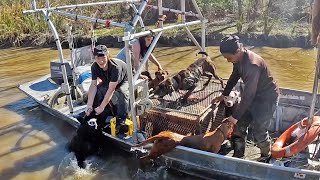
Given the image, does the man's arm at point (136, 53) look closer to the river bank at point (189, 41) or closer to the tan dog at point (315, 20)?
the tan dog at point (315, 20)

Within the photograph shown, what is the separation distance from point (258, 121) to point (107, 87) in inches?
101

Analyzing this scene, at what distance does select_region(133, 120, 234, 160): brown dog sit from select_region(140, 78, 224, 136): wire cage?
0.28 m

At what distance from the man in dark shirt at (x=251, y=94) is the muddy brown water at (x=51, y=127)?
1.16 metres

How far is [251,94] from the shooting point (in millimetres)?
4715

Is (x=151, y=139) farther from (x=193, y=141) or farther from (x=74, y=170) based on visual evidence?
(x=74, y=170)

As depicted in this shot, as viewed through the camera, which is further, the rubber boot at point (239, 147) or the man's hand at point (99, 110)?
the man's hand at point (99, 110)

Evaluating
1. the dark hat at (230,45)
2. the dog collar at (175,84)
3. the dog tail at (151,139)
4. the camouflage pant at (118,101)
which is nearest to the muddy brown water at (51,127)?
the dog tail at (151,139)

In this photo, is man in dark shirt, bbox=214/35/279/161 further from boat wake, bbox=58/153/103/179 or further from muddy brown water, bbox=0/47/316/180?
boat wake, bbox=58/153/103/179

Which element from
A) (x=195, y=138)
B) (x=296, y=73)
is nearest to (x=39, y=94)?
(x=195, y=138)

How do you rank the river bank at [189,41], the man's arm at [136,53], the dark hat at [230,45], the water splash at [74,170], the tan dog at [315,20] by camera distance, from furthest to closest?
the river bank at [189,41], the man's arm at [136,53], the water splash at [74,170], the dark hat at [230,45], the tan dog at [315,20]

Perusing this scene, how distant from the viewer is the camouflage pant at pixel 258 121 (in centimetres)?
497

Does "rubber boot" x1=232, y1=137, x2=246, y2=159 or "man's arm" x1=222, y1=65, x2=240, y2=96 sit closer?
"man's arm" x1=222, y1=65, x2=240, y2=96

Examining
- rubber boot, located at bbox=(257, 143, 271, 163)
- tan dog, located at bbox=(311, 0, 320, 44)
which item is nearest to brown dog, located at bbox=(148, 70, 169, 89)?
rubber boot, located at bbox=(257, 143, 271, 163)

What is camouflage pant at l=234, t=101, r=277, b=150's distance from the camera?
16.3 feet
